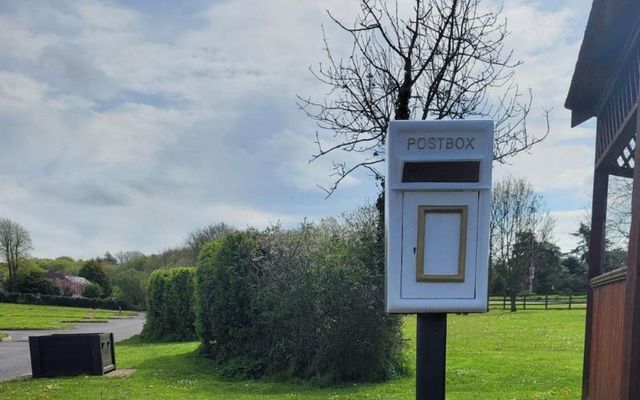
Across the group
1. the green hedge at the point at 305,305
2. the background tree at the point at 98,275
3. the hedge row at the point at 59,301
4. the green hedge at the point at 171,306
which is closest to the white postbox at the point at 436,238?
the green hedge at the point at 305,305

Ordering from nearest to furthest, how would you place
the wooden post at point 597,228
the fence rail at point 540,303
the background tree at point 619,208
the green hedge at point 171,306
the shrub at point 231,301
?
the wooden post at point 597,228 → the background tree at point 619,208 → the shrub at point 231,301 → the green hedge at point 171,306 → the fence rail at point 540,303

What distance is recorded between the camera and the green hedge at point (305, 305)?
8711 millimetres

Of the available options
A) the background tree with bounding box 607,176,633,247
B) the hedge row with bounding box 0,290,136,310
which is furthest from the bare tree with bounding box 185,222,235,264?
the background tree with bounding box 607,176,633,247

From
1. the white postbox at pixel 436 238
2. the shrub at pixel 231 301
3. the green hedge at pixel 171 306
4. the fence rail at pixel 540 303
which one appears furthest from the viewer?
the fence rail at pixel 540 303

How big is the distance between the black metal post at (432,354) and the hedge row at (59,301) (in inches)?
1869

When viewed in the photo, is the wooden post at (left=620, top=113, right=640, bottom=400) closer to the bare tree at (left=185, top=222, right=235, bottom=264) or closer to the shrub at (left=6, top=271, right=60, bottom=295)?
the bare tree at (left=185, top=222, right=235, bottom=264)

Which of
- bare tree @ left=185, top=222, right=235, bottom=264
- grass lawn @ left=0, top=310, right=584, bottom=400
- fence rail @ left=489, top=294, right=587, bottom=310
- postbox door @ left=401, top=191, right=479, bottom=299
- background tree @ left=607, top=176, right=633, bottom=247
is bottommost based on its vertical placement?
postbox door @ left=401, top=191, right=479, bottom=299

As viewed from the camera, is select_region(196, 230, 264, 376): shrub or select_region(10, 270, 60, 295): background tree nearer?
select_region(196, 230, 264, 376): shrub

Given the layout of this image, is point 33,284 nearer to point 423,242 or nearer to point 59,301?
point 59,301

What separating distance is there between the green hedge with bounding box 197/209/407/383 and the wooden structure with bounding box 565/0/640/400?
3.69 metres

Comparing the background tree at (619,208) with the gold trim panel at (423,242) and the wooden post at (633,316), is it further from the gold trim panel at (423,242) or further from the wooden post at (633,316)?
the gold trim panel at (423,242)

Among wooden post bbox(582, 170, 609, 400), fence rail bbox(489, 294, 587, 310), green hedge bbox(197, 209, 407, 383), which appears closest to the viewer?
wooden post bbox(582, 170, 609, 400)

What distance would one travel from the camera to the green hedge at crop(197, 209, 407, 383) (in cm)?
871

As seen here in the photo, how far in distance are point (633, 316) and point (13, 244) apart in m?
50.0
